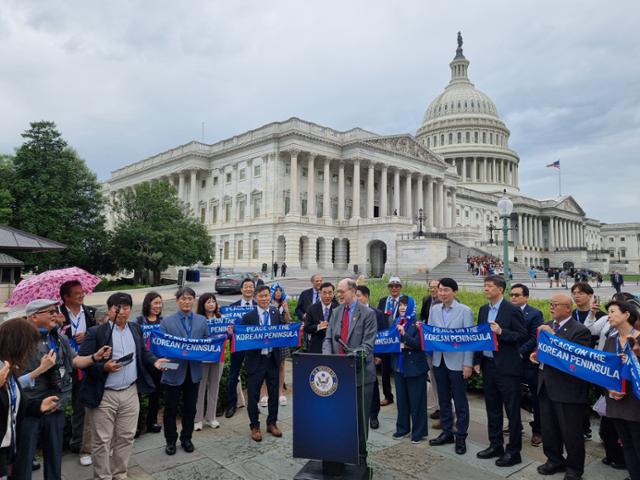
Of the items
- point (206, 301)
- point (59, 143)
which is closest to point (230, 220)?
point (59, 143)

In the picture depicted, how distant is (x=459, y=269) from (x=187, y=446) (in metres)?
44.8

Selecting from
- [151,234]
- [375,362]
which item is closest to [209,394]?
[375,362]

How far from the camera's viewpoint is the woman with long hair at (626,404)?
5000 mm

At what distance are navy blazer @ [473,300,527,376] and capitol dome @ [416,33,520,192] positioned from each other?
Result: 106651mm

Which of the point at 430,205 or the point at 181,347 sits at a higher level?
the point at 430,205

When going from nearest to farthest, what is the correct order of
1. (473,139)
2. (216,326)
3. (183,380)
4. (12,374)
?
(12,374)
(183,380)
(216,326)
(473,139)

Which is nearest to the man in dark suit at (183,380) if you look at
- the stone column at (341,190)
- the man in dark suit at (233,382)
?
the man in dark suit at (233,382)

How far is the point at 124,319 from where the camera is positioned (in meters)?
5.58

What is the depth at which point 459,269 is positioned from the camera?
156 feet

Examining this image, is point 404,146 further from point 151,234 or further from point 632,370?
point 632,370

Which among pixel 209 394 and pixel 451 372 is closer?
pixel 451 372

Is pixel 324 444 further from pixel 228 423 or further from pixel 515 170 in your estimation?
pixel 515 170

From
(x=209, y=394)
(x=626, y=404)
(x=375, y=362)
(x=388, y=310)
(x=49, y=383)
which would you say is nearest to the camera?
(x=49, y=383)

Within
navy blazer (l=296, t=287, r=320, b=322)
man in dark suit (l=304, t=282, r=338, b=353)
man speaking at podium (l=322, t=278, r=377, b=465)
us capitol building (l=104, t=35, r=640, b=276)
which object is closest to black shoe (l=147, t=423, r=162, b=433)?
man in dark suit (l=304, t=282, r=338, b=353)
